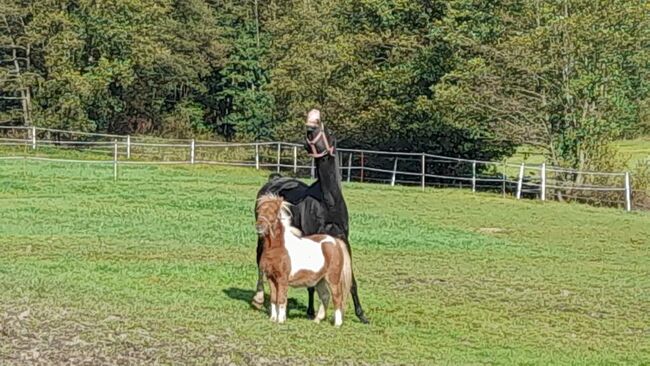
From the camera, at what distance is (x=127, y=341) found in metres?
7.16

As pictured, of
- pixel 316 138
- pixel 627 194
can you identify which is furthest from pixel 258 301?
pixel 627 194

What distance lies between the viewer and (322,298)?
8.58 m

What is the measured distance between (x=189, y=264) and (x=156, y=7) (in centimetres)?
3880

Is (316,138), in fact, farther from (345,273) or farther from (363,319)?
(363,319)

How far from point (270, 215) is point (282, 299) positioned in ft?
2.52

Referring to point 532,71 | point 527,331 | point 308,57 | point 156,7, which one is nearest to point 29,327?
point 527,331

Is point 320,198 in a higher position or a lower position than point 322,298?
higher

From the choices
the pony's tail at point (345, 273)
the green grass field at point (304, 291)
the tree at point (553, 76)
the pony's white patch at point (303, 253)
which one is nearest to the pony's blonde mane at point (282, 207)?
the pony's white patch at point (303, 253)

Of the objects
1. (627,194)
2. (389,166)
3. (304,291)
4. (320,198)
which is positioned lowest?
(304,291)

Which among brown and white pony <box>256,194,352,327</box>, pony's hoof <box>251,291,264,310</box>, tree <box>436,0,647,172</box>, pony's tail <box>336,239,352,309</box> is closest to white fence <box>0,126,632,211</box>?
tree <box>436,0,647,172</box>

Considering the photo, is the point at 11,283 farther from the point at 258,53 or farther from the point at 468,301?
the point at 258,53

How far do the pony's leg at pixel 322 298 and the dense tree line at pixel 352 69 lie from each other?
20264 millimetres

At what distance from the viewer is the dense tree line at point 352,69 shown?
2784 cm

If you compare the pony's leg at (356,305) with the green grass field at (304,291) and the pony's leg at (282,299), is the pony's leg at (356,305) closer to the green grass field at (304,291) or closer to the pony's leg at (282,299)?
the green grass field at (304,291)
